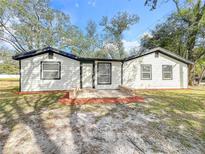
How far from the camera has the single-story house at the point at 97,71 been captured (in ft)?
39.1

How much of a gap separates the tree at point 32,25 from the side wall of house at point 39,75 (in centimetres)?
1268

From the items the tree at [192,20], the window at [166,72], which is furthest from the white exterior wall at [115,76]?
the tree at [192,20]

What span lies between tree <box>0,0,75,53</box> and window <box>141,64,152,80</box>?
14554 millimetres

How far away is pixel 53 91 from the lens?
480 inches

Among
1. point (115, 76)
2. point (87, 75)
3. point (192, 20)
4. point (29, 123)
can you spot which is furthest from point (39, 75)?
point (192, 20)

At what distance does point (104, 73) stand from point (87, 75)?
1.38 m

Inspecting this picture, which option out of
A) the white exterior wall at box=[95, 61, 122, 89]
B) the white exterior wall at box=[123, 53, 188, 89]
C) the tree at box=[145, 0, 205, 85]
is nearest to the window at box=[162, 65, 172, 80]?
the white exterior wall at box=[123, 53, 188, 89]

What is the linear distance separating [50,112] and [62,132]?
208 cm

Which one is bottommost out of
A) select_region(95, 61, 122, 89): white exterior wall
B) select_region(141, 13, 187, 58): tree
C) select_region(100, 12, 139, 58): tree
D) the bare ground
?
the bare ground

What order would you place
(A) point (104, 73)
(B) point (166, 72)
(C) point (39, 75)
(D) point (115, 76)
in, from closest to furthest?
(C) point (39, 75)
(A) point (104, 73)
(D) point (115, 76)
(B) point (166, 72)

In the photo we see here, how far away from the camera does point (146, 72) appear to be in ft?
48.0

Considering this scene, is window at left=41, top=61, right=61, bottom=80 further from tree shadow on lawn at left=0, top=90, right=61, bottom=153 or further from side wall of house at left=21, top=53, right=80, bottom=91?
tree shadow on lawn at left=0, top=90, right=61, bottom=153

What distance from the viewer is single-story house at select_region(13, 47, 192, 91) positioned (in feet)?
39.1

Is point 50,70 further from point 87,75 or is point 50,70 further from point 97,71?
point 97,71
